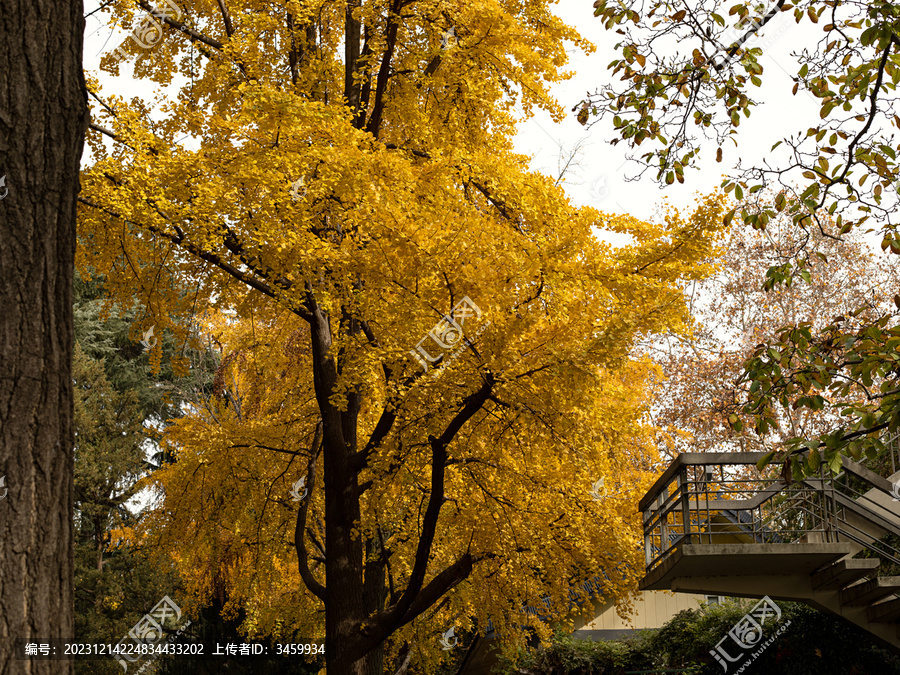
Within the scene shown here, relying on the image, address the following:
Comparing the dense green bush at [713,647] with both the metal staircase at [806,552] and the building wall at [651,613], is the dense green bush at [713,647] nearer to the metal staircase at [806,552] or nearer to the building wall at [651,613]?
the metal staircase at [806,552]

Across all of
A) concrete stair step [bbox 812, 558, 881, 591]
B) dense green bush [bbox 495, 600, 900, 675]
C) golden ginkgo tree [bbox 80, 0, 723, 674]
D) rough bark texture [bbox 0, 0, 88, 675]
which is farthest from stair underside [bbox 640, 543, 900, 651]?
rough bark texture [bbox 0, 0, 88, 675]

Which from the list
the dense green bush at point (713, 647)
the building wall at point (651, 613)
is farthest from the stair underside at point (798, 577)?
the building wall at point (651, 613)

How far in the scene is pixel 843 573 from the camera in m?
8.36

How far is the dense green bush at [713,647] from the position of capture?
31.9ft

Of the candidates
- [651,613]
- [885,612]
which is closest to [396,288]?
[885,612]

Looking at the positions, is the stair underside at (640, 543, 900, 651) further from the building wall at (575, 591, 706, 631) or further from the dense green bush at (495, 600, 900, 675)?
the building wall at (575, 591, 706, 631)

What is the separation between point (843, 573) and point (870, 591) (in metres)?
0.29

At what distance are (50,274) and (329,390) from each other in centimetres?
735

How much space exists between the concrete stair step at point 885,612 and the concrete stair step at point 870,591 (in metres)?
0.08

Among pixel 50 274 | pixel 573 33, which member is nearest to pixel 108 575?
pixel 573 33

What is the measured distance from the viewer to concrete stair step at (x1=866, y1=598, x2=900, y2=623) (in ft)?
26.7

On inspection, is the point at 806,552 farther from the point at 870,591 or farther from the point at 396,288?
the point at 396,288

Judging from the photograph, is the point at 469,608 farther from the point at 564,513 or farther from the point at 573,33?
the point at 573,33

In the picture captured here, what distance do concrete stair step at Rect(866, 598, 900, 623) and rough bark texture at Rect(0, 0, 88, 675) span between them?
8.00 m
